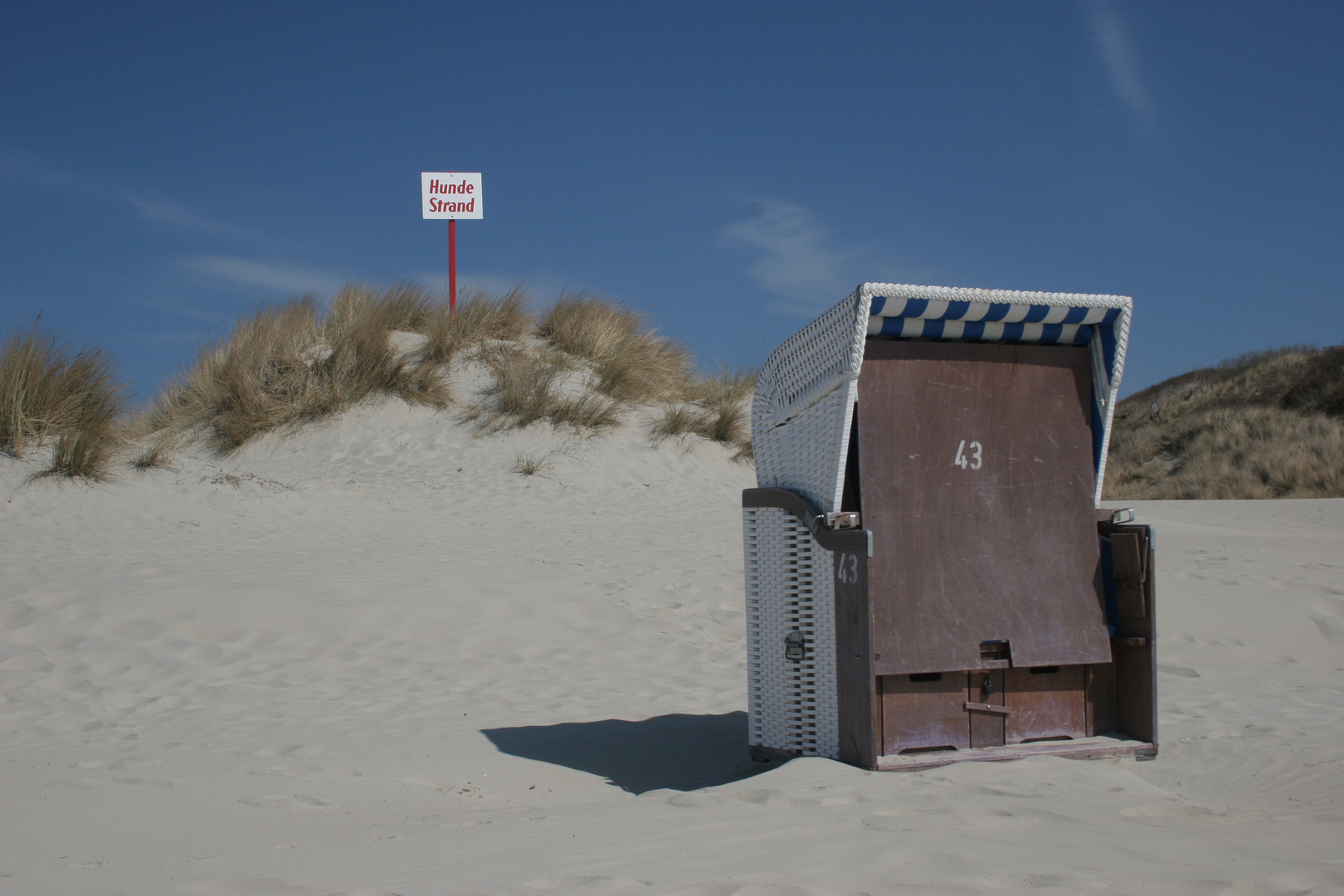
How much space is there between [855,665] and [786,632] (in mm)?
404

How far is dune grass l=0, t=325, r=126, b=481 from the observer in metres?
9.20

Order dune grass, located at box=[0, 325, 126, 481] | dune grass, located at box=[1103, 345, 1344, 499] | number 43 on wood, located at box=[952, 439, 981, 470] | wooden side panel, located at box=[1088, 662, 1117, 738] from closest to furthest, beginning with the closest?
number 43 on wood, located at box=[952, 439, 981, 470] < wooden side panel, located at box=[1088, 662, 1117, 738] < dune grass, located at box=[0, 325, 126, 481] < dune grass, located at box=[1103, 345, 1344, 499]

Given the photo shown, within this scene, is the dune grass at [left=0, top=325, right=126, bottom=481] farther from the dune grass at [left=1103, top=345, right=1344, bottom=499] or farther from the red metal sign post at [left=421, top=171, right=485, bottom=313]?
the dune grass at [left=1103, top=345, right=1344, bottom=499]

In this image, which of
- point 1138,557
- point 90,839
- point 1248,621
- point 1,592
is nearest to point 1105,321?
point 1138,557

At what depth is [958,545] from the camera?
3.31 metres

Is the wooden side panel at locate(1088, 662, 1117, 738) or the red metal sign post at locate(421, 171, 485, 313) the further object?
the red metal sign post at locate(421, 171, 485, 313)

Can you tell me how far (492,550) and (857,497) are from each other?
534cm

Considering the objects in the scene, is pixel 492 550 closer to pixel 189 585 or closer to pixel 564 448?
pixel 189 585

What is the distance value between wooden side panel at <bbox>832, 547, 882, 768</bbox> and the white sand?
0.56 ft

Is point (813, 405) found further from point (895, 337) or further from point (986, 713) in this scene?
point (986, 713)

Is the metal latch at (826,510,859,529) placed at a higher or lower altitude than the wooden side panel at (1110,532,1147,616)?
higher

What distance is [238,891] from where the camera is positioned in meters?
2.09

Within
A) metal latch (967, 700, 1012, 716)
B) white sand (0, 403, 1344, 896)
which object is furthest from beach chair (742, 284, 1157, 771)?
white sand (0, 403, 1344, 896)

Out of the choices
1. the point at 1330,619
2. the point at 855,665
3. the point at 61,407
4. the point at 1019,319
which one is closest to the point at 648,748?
the point at 855,665
